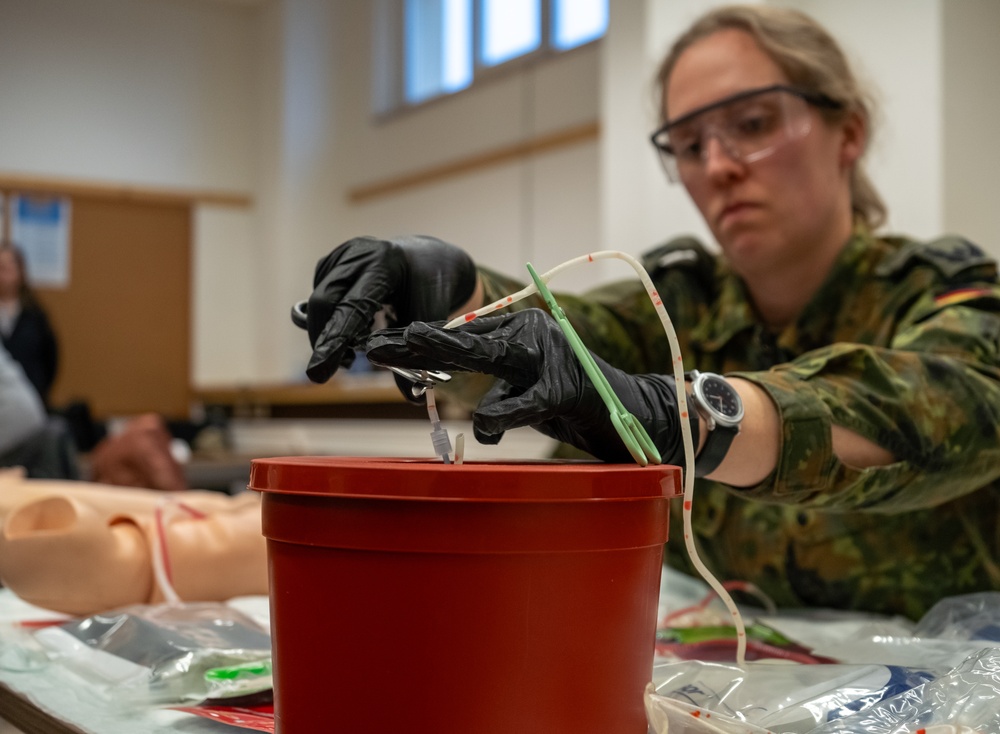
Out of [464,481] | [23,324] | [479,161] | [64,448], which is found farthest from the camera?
[23,324]

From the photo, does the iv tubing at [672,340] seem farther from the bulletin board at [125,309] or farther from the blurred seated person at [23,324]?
the bulletin board at [125,309]

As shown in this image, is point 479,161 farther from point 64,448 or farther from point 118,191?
point 64,448

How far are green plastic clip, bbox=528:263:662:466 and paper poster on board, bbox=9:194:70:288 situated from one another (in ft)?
21.3

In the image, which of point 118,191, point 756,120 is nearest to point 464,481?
point 756,120

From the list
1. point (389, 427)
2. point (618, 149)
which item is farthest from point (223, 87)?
point (618, 149)

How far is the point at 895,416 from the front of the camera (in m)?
0.96

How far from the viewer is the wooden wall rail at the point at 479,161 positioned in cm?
477

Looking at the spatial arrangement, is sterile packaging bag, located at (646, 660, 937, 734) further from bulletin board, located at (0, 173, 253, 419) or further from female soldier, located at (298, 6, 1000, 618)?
bulletin board, located at (0, 173, 253, 419)

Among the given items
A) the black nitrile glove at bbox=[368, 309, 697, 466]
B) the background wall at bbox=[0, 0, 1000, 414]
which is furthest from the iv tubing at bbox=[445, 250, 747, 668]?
the background wall at bbox=[0, 0, 1000, 414]

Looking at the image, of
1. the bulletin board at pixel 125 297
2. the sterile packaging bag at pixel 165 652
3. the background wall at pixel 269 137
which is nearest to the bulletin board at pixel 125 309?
the bulletin board at pixel 125 297

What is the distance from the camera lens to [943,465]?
3.27ft

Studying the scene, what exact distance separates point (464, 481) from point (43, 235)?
6671mm

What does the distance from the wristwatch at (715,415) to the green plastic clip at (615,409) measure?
12cm

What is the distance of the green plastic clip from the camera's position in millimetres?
669
